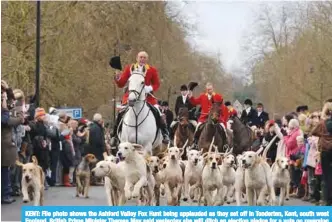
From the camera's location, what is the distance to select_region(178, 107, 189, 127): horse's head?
2011 centimetres

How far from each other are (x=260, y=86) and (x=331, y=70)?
31.7 metres

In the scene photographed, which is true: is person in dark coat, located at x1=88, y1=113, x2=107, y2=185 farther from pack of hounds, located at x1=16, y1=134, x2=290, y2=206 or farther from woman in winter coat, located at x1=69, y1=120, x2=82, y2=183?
pack of hounds, located at x1=16, y1=134, x2=290, y2=206

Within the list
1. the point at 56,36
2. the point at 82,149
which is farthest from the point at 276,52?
the point at 82,149

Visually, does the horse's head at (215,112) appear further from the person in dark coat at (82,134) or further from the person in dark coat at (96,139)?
the person in dark coat at (82,134)

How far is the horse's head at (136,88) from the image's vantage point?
14391 mm

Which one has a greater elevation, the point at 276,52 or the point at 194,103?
the point at 276,52

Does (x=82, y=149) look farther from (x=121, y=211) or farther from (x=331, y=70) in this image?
(x=331, y=70)

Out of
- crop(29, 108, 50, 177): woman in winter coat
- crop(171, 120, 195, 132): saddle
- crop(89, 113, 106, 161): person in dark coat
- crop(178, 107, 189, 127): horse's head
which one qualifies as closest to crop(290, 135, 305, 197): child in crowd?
crop(171, 120, 195, 132): saddle

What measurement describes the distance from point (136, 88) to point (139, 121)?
2.43 ft

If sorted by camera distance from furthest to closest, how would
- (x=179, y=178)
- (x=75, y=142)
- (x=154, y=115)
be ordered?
(x=75, y=142)
(x=154, y=115)
(x=179, y=178)

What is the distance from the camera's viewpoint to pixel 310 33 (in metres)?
49.9

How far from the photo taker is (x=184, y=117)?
20141 mm

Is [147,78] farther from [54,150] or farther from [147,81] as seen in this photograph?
[54,150]

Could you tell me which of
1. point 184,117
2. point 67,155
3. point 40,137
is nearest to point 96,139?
point 67,155
